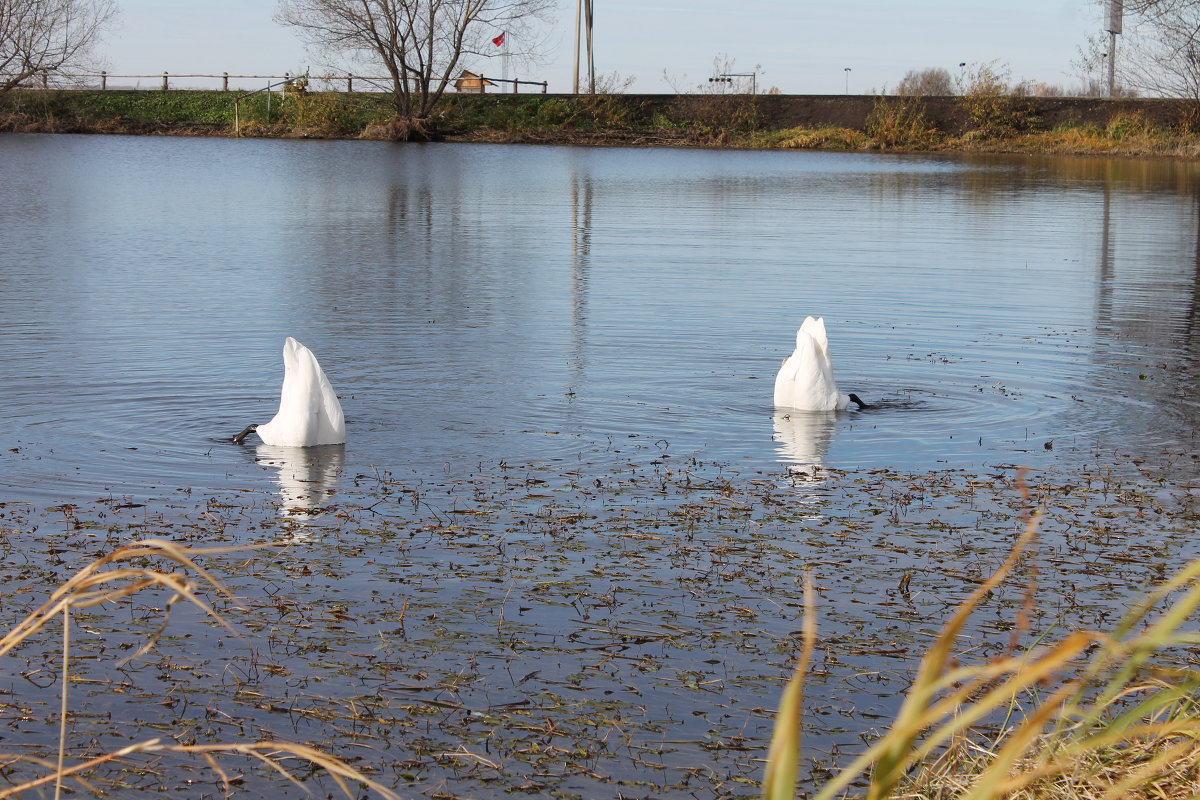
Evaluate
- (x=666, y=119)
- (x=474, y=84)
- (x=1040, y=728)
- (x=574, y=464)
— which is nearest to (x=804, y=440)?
(x=574, y=464)

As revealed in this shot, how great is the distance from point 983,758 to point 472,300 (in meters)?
10.9

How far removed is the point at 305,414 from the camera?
24.9 ft

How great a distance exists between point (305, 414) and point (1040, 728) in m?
6.01

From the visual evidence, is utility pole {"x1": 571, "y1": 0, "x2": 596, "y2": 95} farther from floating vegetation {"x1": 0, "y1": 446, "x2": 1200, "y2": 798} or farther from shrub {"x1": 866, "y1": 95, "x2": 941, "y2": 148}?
floating vegetation {"x1": 0, "y1": 446, "x2": 1200, "y2": 798}

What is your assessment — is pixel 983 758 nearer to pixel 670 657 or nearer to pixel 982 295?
pixel 670 657

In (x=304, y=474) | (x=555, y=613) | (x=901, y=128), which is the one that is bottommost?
(x=555, y=613)

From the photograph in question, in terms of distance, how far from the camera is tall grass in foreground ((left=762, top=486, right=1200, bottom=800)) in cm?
136

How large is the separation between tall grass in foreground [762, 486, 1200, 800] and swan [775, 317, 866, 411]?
3.38m

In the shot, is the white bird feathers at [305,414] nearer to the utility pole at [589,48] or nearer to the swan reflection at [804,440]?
the swan reflection at [804,440]

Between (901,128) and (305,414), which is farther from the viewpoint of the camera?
(901,128)

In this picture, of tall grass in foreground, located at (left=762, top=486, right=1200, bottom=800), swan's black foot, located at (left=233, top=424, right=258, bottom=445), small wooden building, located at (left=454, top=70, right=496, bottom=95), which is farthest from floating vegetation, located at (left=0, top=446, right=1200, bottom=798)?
small wooden building, located at (left=454, top=70, right=496, bottom=95)

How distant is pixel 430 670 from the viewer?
448 centimetres

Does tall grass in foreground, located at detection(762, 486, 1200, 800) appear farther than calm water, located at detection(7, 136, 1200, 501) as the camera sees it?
No

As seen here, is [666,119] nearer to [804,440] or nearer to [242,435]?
→ [804,440]
